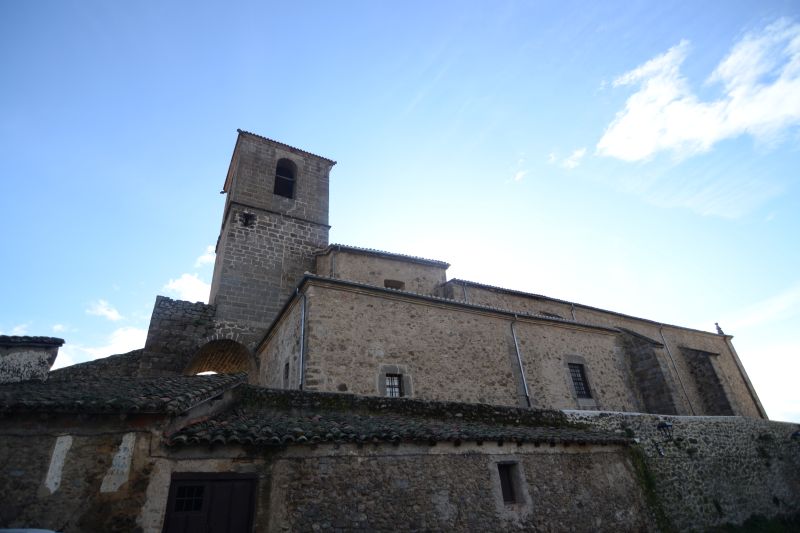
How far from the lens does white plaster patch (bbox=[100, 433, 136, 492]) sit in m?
5.07

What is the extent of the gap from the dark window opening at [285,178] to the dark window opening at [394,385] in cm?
1149

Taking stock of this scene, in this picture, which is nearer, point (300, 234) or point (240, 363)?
point (240, 363)

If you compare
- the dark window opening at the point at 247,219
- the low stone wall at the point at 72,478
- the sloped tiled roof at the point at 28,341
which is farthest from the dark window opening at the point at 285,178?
the low stone wall at the point at 72,478

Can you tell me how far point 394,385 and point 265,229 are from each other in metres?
9.86

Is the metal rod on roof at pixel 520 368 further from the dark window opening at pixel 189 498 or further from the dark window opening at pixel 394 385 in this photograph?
the dark window opening at pixel 189 498

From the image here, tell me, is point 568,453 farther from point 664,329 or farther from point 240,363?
point 664,329

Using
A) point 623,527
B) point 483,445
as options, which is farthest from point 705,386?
point 483,445

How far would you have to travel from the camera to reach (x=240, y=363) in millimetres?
15367

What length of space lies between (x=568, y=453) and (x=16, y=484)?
8.75 meters

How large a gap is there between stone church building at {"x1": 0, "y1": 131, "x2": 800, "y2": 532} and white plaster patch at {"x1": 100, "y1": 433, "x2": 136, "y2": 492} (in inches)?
1.2

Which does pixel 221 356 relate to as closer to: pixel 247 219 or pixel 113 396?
pixel 247 219

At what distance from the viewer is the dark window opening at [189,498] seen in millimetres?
5379

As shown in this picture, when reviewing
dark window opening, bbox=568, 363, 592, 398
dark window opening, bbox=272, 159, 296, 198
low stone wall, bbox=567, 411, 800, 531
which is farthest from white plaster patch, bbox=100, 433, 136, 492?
dark window opening, bbox=272, 159, 296, 198

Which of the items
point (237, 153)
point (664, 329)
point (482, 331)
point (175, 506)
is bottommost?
point (175, 506)
